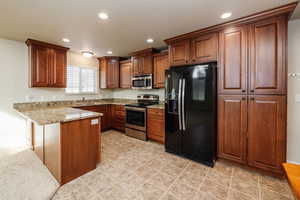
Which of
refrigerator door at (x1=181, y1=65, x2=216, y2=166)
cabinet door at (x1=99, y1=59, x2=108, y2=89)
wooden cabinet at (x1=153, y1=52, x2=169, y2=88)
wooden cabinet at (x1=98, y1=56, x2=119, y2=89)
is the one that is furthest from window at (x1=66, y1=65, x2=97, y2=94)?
refrigerator door at (x1=181, y1=65, x2=216, y2=166)

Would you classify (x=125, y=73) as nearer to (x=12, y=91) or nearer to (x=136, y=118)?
(x=136, y=118)

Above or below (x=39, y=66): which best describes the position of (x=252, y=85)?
below

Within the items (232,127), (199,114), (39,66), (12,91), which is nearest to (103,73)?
(39,66)

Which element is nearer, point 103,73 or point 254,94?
point 254,94

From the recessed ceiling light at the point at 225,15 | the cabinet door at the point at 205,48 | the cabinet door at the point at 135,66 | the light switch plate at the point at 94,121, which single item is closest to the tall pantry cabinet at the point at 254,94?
the cabinet door at the point at 205,48

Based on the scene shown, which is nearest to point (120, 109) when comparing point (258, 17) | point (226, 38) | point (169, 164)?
point (169, 164)

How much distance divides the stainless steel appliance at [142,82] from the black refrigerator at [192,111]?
107 cm

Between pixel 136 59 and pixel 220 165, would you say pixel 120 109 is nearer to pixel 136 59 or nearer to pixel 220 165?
pixel 136 59

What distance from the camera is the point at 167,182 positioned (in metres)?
1.96

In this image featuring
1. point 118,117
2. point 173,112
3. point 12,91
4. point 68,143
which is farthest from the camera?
point 118,117

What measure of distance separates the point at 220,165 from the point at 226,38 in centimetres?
226

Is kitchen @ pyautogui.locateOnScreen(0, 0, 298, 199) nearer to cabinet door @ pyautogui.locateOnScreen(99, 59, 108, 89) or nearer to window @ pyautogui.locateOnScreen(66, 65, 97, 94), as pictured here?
window @ pyautogui.locateOnScreen(66, 65, 97, 94)

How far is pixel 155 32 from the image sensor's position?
2.72m

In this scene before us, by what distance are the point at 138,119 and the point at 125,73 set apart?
1764 mm
